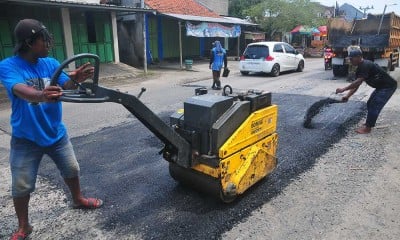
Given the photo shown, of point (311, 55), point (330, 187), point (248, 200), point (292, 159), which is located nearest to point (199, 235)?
point (248, 200)

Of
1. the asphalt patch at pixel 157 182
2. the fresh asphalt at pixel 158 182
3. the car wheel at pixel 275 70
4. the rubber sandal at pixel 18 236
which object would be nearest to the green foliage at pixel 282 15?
the car wheel at pixel 275 70

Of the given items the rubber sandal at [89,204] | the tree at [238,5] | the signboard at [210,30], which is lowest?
the rubber sandal at [89,204]

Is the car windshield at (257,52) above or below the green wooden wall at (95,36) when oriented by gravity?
below

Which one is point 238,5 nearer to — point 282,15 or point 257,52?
point 282,15

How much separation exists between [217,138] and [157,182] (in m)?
1.33

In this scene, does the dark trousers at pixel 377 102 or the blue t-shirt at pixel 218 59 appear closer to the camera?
the dark trousers at pixel 377 102

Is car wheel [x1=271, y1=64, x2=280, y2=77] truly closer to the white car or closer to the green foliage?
the white car

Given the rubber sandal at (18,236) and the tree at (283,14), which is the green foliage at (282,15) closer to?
the tree at (283,14)

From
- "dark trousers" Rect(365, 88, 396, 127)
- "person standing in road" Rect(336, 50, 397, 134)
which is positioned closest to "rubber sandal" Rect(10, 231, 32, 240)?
"person standing in road" Rect(336, 50, 397, 134)

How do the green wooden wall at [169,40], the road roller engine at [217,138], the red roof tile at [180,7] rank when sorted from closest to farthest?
the road roller engine at [217,138]
the red roof tile at [180,7]
the green wooden wall at [169,40]

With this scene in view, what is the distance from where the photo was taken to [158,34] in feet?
71.3

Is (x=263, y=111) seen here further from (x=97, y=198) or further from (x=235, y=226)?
(x=97, y=198)

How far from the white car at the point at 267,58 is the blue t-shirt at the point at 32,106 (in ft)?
40.9

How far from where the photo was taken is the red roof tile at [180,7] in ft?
66.6
